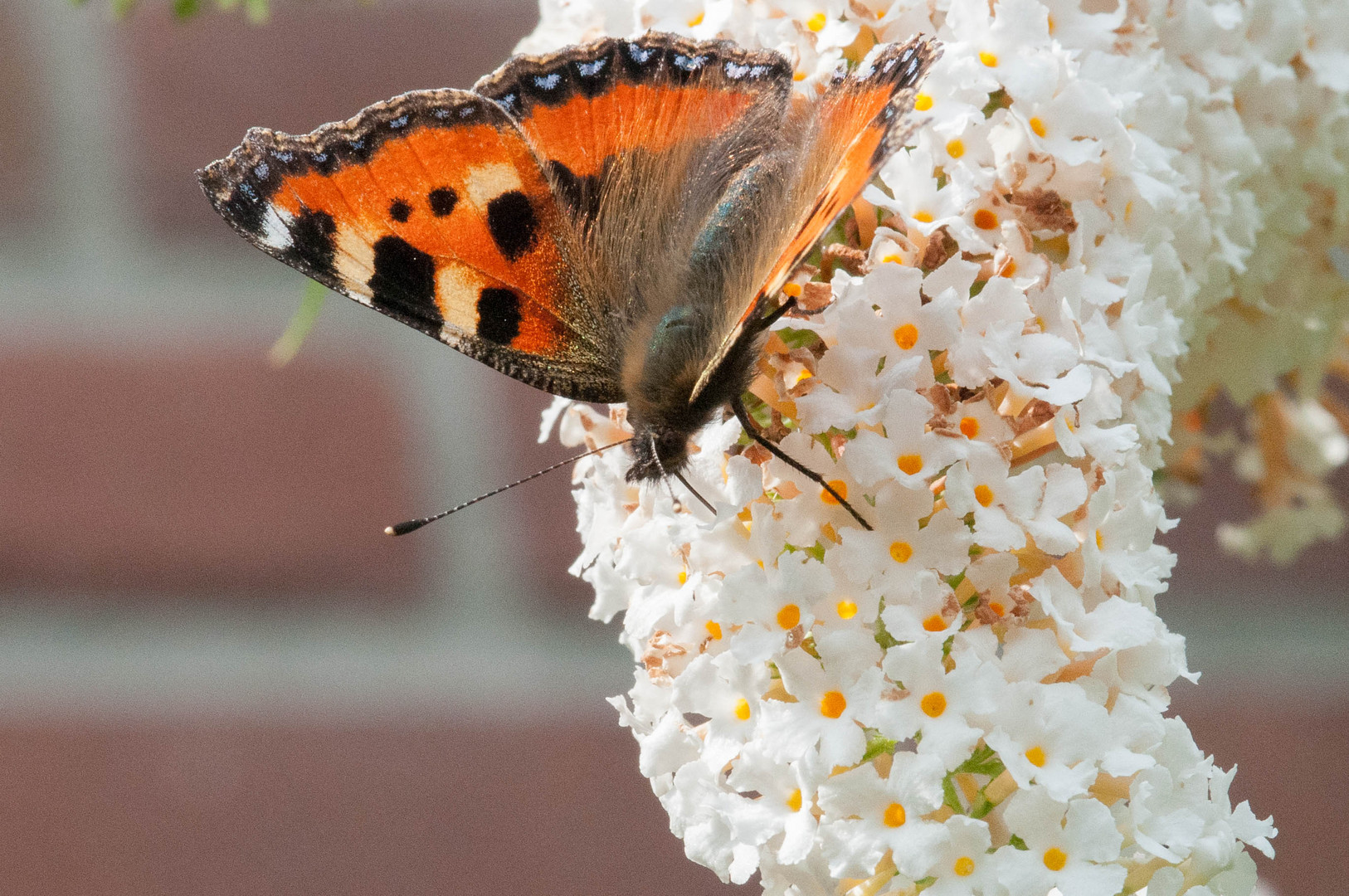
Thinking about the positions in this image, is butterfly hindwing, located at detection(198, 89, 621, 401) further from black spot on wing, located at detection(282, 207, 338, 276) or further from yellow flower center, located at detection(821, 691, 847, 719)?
yellow flower center, located at detection(821, 691, 847, 719)

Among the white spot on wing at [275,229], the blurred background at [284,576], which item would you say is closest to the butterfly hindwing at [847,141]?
the white spot on wing at [275,229]

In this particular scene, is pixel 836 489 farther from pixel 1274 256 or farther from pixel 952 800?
pixel 1274 256

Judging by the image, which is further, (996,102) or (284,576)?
(284,576)

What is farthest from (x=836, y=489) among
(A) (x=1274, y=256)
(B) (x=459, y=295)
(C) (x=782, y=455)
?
(A) (x=1274, y=256)

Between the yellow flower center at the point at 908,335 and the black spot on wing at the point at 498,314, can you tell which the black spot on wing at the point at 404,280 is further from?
the yellow flower center at the point at 908,335

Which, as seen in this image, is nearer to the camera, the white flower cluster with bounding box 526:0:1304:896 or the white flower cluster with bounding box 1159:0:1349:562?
the white flower cluster with bounding box 526:0:1304:896

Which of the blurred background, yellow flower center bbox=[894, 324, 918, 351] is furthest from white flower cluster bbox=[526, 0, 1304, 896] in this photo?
the blurred background

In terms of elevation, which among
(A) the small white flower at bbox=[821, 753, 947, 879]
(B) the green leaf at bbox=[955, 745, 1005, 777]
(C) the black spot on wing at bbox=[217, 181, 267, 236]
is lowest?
(A) the small white flower at bbox=[821, 753, 947, 879]

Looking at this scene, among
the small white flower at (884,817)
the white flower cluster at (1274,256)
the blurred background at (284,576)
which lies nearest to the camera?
the small white flower at (884,817)
